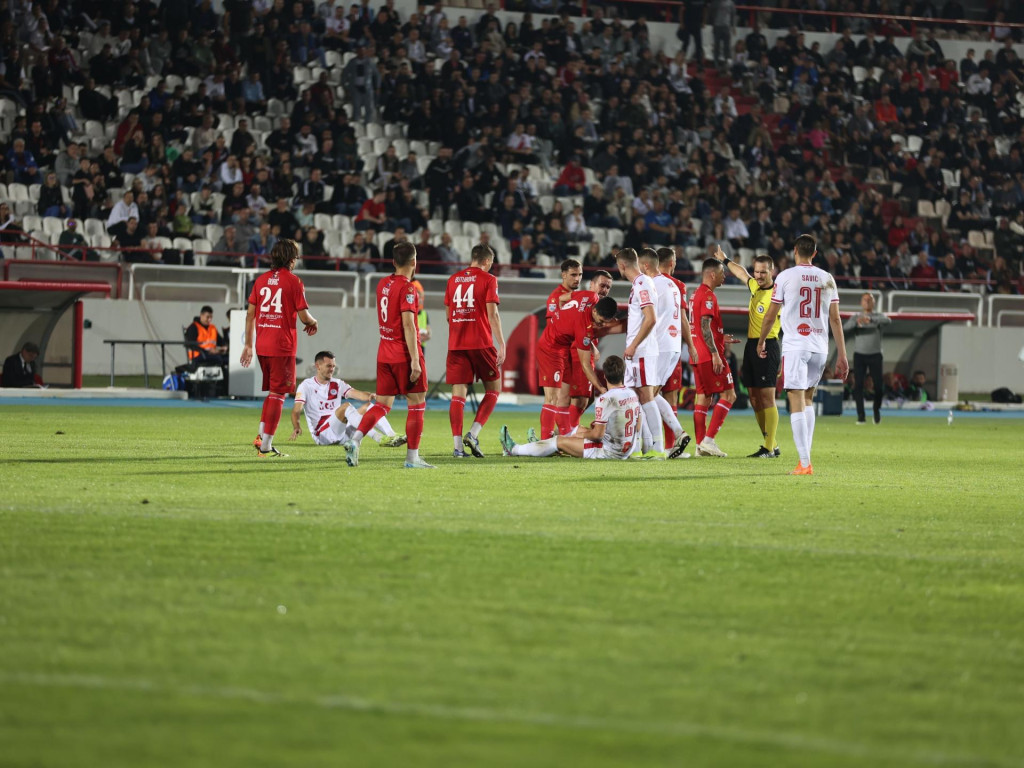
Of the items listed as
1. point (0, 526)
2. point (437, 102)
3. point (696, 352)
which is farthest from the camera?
point (437, 102)

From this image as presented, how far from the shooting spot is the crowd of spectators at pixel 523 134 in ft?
95.7

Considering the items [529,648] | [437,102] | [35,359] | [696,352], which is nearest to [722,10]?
[437,102]

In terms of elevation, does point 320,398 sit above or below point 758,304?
below

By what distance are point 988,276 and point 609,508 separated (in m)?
27.9

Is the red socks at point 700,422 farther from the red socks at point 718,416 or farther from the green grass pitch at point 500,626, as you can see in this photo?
the green grass pitch at point 500,626

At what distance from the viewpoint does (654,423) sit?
13906mm

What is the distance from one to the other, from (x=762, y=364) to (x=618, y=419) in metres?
1.95

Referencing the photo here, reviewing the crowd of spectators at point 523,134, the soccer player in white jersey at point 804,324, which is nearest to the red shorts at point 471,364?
the soccer player in white jersey at point 804,324

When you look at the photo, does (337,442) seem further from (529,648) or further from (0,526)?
(529,648)

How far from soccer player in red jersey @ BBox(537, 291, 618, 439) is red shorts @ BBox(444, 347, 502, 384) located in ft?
3.88

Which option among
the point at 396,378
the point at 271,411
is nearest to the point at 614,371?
the point at 396,378

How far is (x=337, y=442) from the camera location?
1512cm

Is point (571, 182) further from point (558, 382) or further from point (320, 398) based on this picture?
point (558, 382)

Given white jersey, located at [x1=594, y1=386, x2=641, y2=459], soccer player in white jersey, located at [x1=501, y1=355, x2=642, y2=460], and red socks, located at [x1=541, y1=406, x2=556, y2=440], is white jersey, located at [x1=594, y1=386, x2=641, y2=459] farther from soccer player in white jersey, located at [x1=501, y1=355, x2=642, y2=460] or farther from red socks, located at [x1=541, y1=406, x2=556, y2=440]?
red socks, located at [x1=541, y1=406, x2=556, y2=440]
